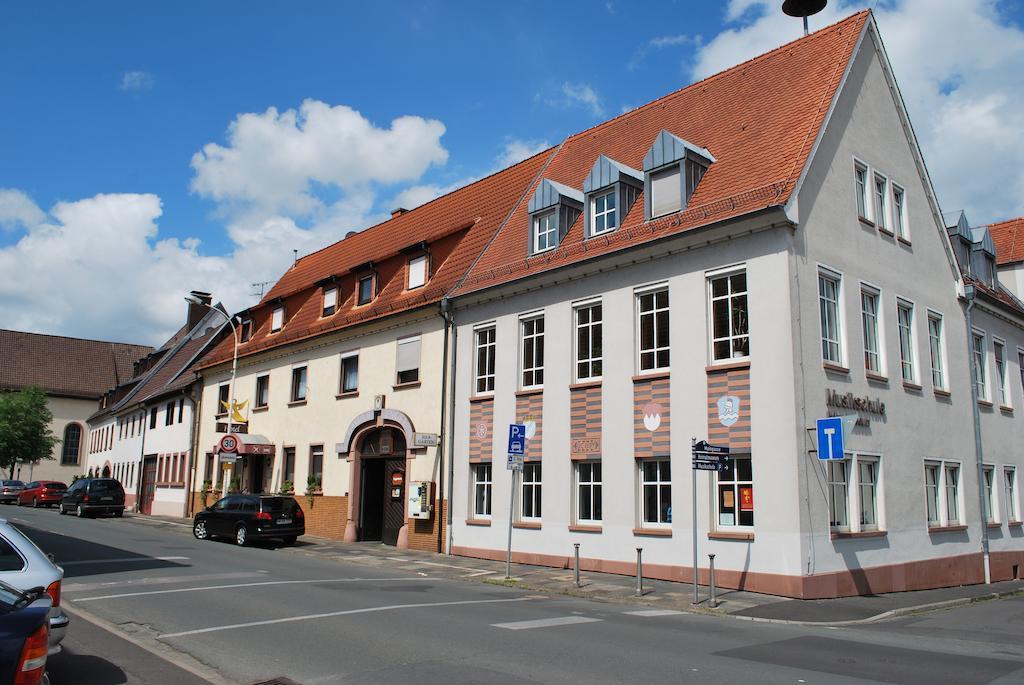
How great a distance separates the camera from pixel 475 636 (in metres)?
10.2

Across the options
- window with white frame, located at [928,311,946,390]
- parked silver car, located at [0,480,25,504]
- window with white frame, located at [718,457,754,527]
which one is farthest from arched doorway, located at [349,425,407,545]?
parked silver car, located at [0,480,25,504]

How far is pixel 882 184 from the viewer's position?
19875 mm

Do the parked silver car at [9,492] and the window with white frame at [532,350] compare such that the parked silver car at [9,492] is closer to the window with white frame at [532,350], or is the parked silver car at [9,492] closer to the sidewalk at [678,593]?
the sidewalk at [678,593]

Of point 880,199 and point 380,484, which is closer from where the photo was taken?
point 880,199

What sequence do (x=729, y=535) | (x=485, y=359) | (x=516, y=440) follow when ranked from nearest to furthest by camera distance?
(x=729, y=535), (x=516, y=440), (x=485, y=359)

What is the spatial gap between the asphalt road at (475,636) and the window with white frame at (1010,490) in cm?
623

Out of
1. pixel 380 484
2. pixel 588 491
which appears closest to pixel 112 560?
→ pixel 380 484

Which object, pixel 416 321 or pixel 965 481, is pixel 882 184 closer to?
pixel 965 481

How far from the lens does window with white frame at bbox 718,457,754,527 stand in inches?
A: 631

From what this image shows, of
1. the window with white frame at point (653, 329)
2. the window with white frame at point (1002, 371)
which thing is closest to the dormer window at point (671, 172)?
the window with white frame at point (653, 329)

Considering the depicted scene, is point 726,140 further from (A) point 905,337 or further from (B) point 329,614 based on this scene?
(B) point 329,614

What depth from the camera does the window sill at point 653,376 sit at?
1775 cm

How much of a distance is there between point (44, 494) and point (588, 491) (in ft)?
136

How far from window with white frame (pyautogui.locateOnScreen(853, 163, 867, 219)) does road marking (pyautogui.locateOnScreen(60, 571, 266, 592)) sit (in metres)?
14.9
